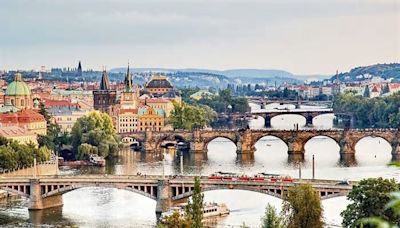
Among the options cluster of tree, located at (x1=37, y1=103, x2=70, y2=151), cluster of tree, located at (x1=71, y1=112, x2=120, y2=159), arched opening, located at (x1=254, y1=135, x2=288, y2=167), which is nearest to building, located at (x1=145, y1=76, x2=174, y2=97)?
arched opening, located at (x1=254, y1=135, x2=288, y2=167)

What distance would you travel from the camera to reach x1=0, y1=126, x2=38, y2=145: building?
55.1 meters

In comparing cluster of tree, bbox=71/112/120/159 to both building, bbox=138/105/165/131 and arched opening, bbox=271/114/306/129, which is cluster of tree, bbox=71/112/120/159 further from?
arched opening, bbox=271/114/306/129

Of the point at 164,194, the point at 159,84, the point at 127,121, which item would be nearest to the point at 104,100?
the point at 127,121

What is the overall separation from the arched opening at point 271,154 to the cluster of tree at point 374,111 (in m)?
12.1

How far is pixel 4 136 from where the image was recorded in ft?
174

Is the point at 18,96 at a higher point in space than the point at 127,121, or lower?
higher

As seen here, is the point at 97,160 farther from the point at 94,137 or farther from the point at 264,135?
the point at 264,135

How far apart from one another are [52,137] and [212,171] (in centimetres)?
1547

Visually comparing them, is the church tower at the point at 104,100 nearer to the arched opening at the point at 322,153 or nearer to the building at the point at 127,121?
the building at the point at 127,121

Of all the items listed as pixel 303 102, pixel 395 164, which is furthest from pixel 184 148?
pixel 303 102

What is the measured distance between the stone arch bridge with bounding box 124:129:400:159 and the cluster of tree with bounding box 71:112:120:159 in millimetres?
3350

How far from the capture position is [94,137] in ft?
203

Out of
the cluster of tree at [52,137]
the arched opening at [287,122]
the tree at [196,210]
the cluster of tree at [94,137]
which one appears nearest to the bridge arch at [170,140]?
the cluster of tree at [94,137]

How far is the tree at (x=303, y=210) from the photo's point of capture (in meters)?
27.4
